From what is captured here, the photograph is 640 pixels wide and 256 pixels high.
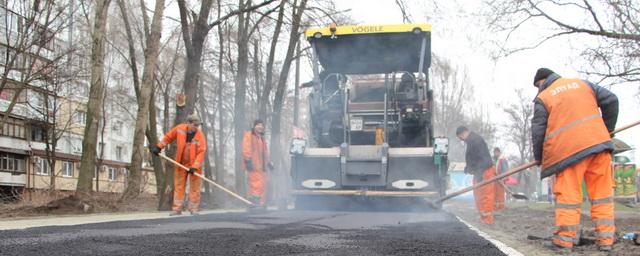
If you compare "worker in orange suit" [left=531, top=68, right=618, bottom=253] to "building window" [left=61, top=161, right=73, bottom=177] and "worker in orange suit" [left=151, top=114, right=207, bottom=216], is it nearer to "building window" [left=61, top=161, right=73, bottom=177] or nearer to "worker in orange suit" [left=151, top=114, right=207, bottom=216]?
"worker in orange suit" [left=151, top=114, right=207, bottom=216]

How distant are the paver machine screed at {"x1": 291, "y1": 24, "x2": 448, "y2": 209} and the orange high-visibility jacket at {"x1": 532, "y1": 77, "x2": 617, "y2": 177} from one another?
447 cm

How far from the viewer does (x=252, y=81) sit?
90.9ft

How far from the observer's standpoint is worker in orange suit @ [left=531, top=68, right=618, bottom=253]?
4.62 m

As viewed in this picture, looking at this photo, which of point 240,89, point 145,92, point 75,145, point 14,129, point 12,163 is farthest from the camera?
point 75,145

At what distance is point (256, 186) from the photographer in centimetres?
980

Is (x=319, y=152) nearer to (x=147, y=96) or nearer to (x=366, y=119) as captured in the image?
(x=366, y=119)

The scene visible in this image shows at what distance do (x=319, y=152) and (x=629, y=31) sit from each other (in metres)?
5.39

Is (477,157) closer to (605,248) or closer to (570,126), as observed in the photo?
(570,126)

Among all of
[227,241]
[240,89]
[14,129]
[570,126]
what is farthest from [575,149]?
[14,129]

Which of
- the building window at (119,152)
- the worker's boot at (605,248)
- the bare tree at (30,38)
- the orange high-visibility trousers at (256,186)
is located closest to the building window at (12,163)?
the building window at (119,152)

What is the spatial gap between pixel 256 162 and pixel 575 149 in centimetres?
607

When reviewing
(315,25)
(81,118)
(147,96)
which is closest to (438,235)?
(147,96)

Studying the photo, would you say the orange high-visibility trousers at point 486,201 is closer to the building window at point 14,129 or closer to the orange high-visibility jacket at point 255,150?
the orange high-visibility jacket at point 255,150

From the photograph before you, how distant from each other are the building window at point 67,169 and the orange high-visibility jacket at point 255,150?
97.5 feet
